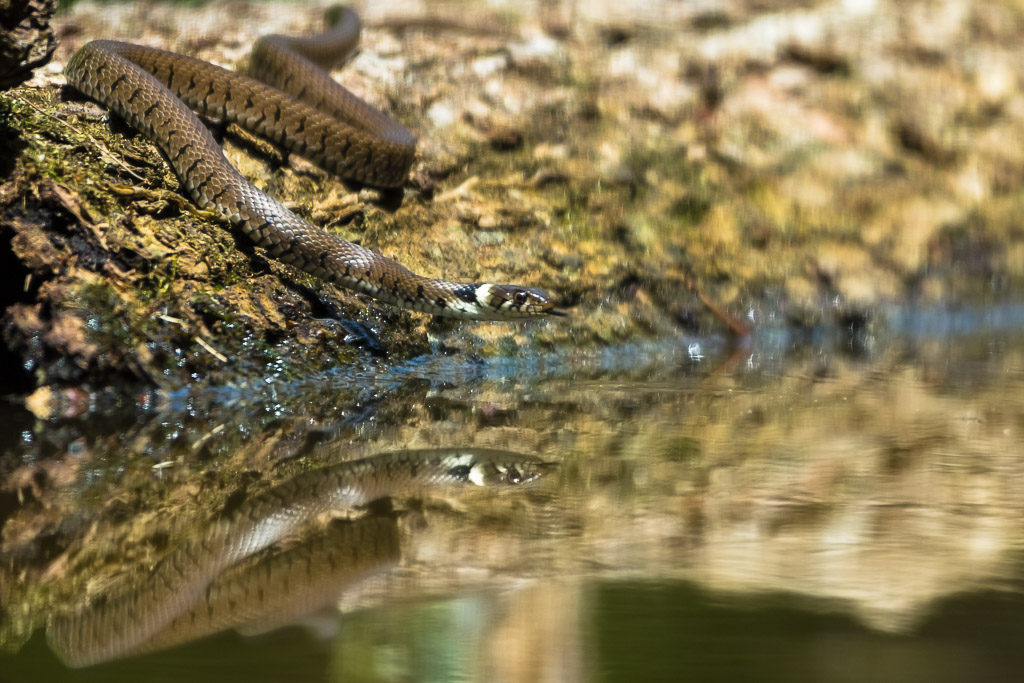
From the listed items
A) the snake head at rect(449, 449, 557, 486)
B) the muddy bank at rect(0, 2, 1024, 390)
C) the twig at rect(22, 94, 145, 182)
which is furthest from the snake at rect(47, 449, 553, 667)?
the twig at rect(22, 94, 145, 182)

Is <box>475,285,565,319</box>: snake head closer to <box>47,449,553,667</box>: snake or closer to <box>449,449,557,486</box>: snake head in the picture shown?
<box>449,449,557,486</box>: snake head

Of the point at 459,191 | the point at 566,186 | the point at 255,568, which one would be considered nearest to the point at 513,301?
the point at 459,191

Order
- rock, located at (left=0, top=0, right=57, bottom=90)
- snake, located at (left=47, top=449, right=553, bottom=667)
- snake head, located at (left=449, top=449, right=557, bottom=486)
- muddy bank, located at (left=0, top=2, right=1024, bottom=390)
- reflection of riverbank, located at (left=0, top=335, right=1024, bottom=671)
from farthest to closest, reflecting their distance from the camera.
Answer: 1. muddy bank, located at (left=0, top=2, right=1024, bottom=390)
2. rock, located at (left=0, top=0, right=57, bottom=90)
3. snake head, located at (left=449, top=449, right=557, bottom=486)
4. reflection of riverbank, located at (left=0, top=335, right=1024, bottom=671)
5. snake, located at (left=47, top=449, right=553, bottom=667)

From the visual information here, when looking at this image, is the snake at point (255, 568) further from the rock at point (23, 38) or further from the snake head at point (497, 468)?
the rock at point (23, 38)

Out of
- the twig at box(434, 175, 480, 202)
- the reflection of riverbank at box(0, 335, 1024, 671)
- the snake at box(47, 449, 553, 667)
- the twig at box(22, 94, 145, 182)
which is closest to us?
the snake at box(47, 449, 553, 667)

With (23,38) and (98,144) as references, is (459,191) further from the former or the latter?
(23,38)

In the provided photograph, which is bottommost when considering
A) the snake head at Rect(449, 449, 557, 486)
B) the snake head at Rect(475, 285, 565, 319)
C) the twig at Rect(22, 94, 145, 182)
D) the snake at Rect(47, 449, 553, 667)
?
the snake at Rect(47, 449, 553, 667)

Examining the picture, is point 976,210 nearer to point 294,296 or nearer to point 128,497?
point 294,296
